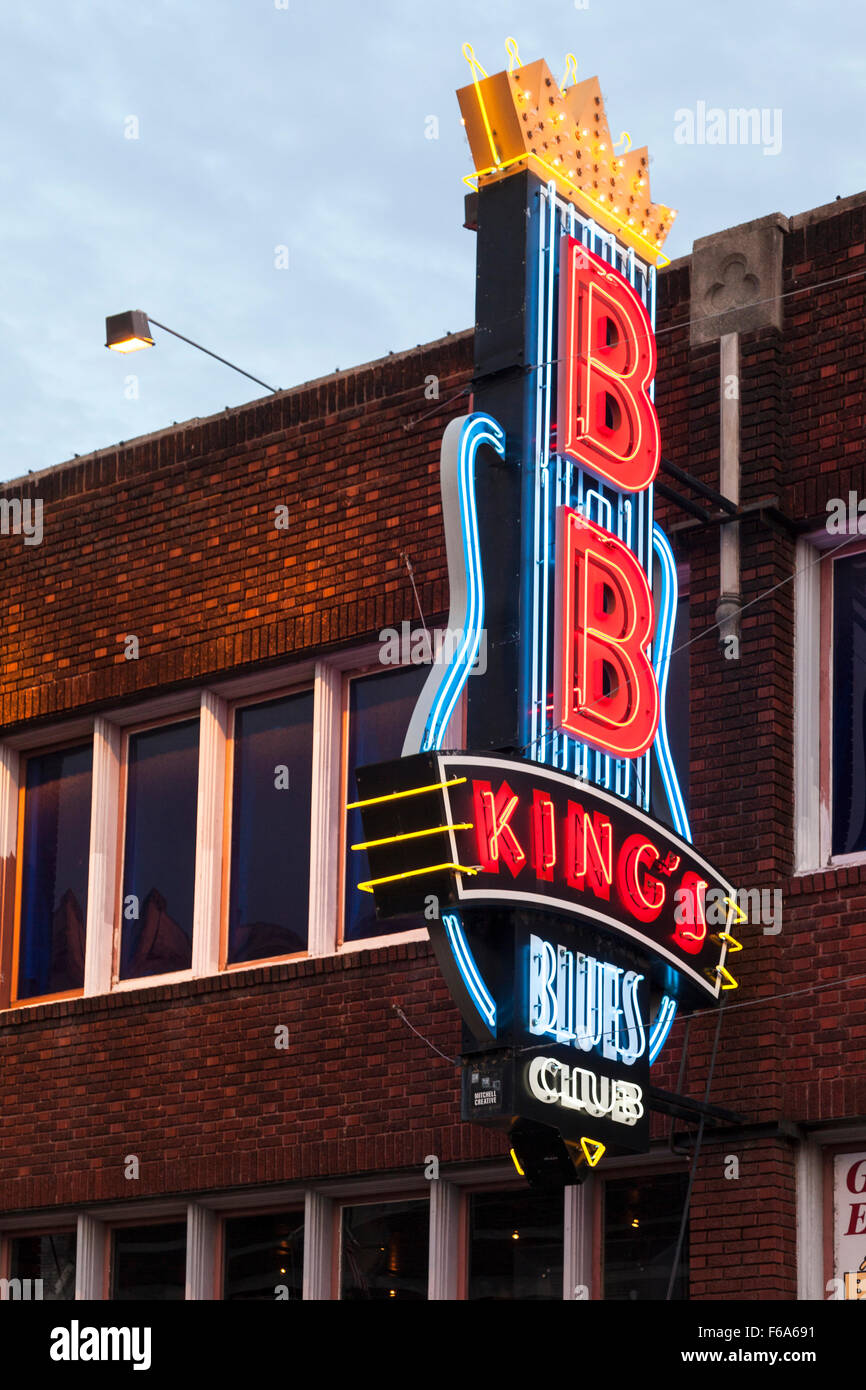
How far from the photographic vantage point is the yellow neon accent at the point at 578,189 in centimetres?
1347

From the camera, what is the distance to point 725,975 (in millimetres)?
13469

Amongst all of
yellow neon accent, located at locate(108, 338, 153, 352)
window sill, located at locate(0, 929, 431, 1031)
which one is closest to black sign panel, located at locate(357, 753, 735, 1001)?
window sill, located at locate(0, 929, 431, 1031)

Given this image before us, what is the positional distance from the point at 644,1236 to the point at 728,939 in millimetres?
1860

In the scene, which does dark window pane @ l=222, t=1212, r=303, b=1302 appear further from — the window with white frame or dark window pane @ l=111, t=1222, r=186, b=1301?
the window with white frame

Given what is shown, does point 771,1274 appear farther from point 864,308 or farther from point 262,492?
point 262,492

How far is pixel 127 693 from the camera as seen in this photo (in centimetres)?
Result: 1705

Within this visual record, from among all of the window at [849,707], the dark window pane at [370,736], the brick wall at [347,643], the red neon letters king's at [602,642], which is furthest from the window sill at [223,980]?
the window at [849,707]

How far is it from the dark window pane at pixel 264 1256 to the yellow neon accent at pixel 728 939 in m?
3.68

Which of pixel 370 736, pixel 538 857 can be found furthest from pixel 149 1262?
pixel 538 857

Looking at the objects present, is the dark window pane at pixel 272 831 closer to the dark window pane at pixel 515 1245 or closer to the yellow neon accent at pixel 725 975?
the dark window pane at pixel 515 1245

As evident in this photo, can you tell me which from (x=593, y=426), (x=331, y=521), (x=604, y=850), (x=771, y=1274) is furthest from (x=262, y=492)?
(x=771, y=1274)

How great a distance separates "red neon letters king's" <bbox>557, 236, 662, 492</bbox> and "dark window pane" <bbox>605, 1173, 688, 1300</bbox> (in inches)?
157

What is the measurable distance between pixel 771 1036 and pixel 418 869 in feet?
8.90

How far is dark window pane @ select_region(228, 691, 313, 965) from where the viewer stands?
52.6ft
